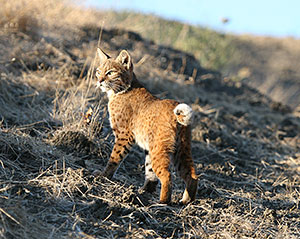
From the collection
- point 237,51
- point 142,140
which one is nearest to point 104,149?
point 142,140

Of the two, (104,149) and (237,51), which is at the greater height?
(104,149)

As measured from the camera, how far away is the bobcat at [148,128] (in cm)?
381

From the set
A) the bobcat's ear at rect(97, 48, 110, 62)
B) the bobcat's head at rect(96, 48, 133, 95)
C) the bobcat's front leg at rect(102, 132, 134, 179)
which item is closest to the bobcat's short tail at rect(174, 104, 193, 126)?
the bobcat's front leg at rect(102, 132, 134, 179)

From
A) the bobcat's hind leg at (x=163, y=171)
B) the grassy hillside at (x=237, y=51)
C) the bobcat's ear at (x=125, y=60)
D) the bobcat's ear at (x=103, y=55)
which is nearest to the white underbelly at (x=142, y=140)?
the bobcat's hind leg at (x=163, y=171)

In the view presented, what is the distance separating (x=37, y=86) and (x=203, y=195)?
3.54 m

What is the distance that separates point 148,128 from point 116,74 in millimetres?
891

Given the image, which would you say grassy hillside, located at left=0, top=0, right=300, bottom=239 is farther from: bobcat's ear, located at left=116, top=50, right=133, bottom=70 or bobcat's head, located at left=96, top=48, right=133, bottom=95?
bobcat's ear, located at left=116, top=50, right=133, bottom=70

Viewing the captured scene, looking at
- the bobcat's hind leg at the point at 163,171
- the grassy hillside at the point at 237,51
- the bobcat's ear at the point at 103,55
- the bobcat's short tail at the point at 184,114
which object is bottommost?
the grassy hillside at the point at 237,51

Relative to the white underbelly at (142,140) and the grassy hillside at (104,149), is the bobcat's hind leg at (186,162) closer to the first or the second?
the grassy hillside at (104,149)

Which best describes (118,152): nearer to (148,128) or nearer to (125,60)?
(148,128)

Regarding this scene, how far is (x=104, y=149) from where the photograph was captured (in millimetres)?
5137

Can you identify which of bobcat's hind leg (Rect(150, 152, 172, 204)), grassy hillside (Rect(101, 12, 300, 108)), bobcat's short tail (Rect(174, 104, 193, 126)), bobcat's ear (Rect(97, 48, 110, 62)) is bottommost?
grassy hillside (Rect(101, 12, 300, 108))

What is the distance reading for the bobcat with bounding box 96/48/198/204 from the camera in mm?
3814

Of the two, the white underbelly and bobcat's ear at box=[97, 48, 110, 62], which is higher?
bobcat's ear at box=[97, 48, 110, 62]
